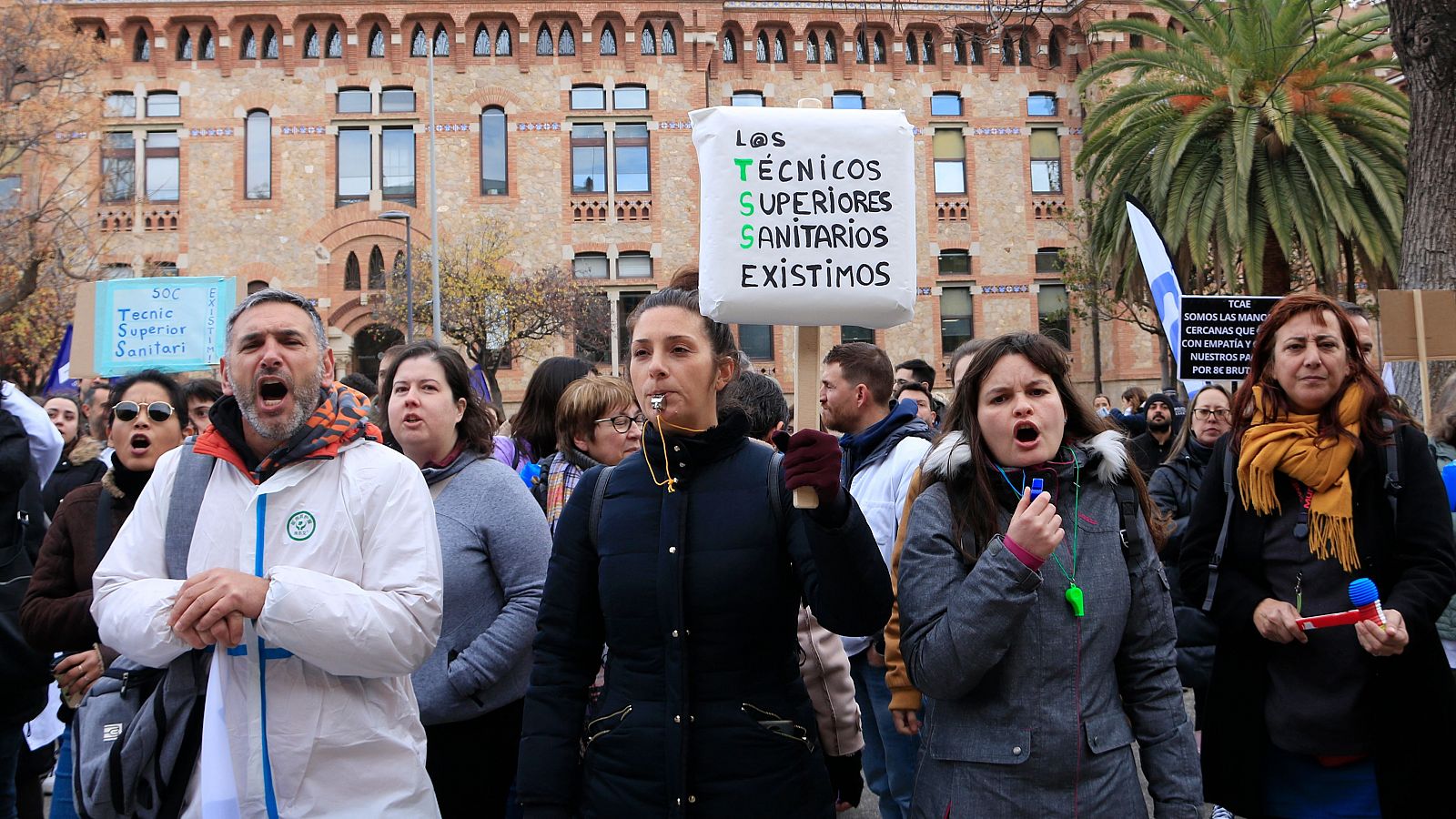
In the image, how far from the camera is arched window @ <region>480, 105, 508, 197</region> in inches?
1144

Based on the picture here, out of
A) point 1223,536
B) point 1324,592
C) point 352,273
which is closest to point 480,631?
point 1223,536

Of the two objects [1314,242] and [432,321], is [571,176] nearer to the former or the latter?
[432,321]

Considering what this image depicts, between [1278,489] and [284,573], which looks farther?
[1278,489]

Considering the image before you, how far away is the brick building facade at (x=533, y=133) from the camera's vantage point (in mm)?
28375

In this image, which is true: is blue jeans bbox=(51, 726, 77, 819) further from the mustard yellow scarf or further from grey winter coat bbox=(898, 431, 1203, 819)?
the mustard yellow scarf

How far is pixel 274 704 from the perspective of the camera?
263cm

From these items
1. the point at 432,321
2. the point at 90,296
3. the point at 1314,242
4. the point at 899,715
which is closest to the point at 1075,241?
the point at 1314,242

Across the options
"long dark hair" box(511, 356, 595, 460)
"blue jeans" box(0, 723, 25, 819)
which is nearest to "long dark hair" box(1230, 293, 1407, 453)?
"long dark hair" box(511, 356, 595, 460)

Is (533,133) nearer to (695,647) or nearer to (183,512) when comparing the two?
(183,512)

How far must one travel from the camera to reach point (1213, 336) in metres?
7.16

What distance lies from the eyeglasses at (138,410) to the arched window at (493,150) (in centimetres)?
2572

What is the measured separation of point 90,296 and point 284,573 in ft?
21.2

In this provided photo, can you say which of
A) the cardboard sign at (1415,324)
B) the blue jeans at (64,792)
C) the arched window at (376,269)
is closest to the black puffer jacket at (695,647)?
the blue jeans at (64,792)

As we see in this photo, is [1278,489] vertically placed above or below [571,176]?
below
